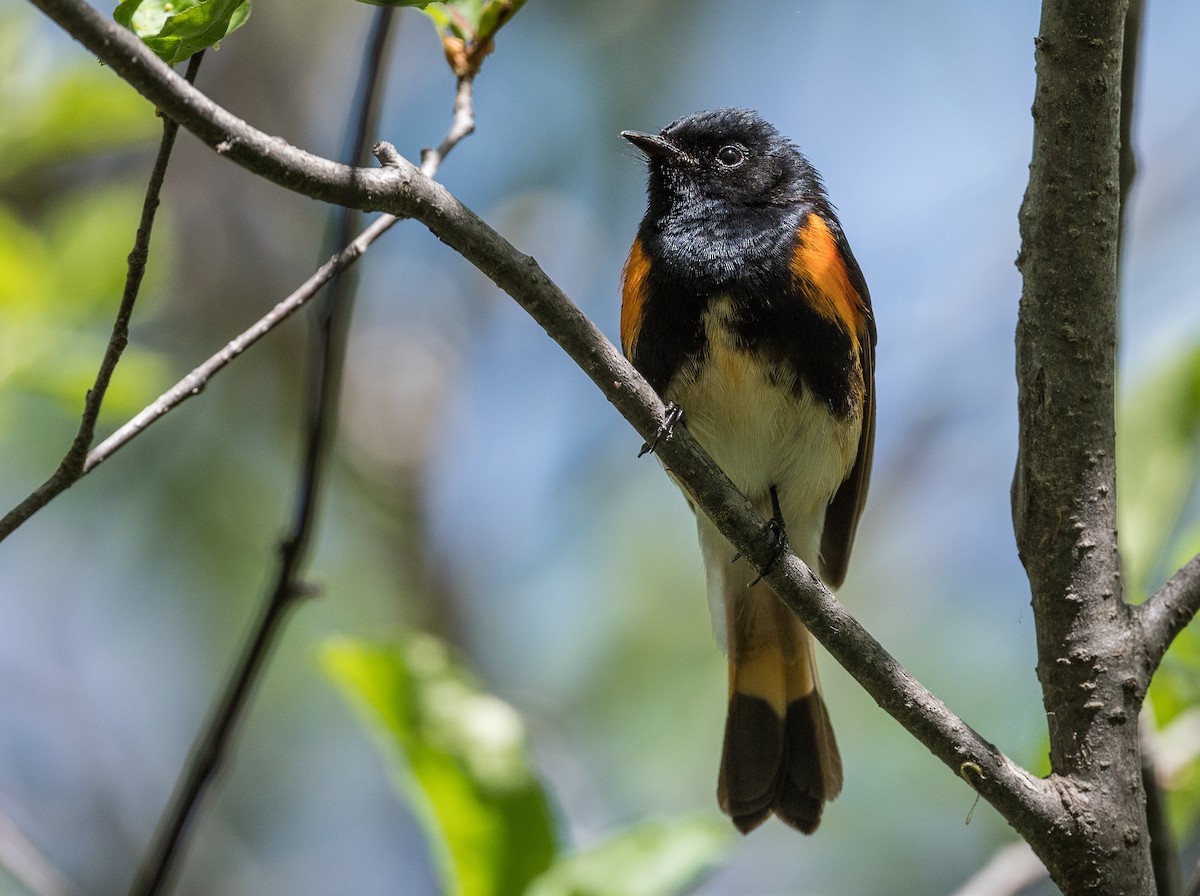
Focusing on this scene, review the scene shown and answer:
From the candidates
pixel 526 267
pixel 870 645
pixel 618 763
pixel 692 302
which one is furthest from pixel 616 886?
pixel 618 763

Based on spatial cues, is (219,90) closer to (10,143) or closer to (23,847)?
(10,143)

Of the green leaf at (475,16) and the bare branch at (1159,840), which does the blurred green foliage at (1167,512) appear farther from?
the green leaf at (475,16)

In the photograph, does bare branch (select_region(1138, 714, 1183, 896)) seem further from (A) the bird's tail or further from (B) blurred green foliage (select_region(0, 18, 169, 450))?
(B) blurred green foliage (select_region(0, 18, 169, 450))

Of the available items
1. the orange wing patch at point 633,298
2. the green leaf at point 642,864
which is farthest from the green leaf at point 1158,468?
the orange wing patch at point 633,298

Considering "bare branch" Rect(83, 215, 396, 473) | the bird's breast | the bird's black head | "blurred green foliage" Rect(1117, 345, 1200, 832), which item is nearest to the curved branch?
"bare branch" Rect(83, 215, 396, 473)

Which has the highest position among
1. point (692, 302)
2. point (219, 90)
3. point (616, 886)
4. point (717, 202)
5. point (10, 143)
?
point (219, 90)

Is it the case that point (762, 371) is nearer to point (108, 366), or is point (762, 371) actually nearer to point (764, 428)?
point (764, 428)

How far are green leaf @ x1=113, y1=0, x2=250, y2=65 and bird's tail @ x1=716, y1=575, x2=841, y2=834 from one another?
92.5 inches

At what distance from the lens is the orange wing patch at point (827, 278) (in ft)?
10.5

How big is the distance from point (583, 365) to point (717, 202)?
1755mm

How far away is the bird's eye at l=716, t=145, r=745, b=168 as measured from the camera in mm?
3807

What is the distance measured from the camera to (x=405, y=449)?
248 inches

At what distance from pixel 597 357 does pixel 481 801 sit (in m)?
1.00

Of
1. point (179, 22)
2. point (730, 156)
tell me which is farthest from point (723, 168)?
point (179, 22)
